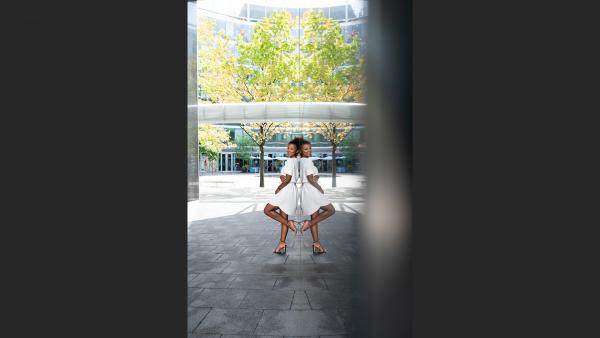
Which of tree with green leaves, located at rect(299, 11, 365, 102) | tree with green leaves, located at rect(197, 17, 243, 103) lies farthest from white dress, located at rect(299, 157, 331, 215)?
tree with green leaves, located at rect(197, 17, 243, 103)

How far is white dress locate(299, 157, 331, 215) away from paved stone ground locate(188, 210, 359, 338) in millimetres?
858

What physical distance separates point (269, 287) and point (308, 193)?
2.12m

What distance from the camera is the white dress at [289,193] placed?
609cm

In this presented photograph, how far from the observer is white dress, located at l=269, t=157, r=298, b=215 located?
6094 millimetres

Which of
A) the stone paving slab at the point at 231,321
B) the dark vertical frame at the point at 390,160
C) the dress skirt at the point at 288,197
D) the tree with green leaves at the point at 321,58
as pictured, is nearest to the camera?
the dark vertical frame at the point at 390,160

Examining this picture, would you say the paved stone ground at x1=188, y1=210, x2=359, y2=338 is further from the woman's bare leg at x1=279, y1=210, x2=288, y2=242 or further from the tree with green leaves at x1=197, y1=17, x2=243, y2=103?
the tree with green leaves at x1=197, y1=17, x2=243, y2=103

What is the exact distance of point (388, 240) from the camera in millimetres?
1851

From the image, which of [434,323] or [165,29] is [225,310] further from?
[165,29]

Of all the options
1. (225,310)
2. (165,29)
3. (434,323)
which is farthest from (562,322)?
(225,310)

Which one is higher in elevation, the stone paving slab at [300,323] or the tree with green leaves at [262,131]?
the tree with green leaves at [262,131]

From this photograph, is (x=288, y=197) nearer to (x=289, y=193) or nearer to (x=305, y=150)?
(x=289, y=193)

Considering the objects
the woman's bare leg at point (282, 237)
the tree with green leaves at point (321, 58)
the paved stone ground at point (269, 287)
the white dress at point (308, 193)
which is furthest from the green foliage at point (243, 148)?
the white dress at point (308, 193)

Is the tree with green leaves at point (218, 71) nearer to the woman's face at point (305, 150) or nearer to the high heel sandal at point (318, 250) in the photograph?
the woman's face at point (305, 150)

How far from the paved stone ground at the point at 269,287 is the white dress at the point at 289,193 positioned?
34.3 inches
